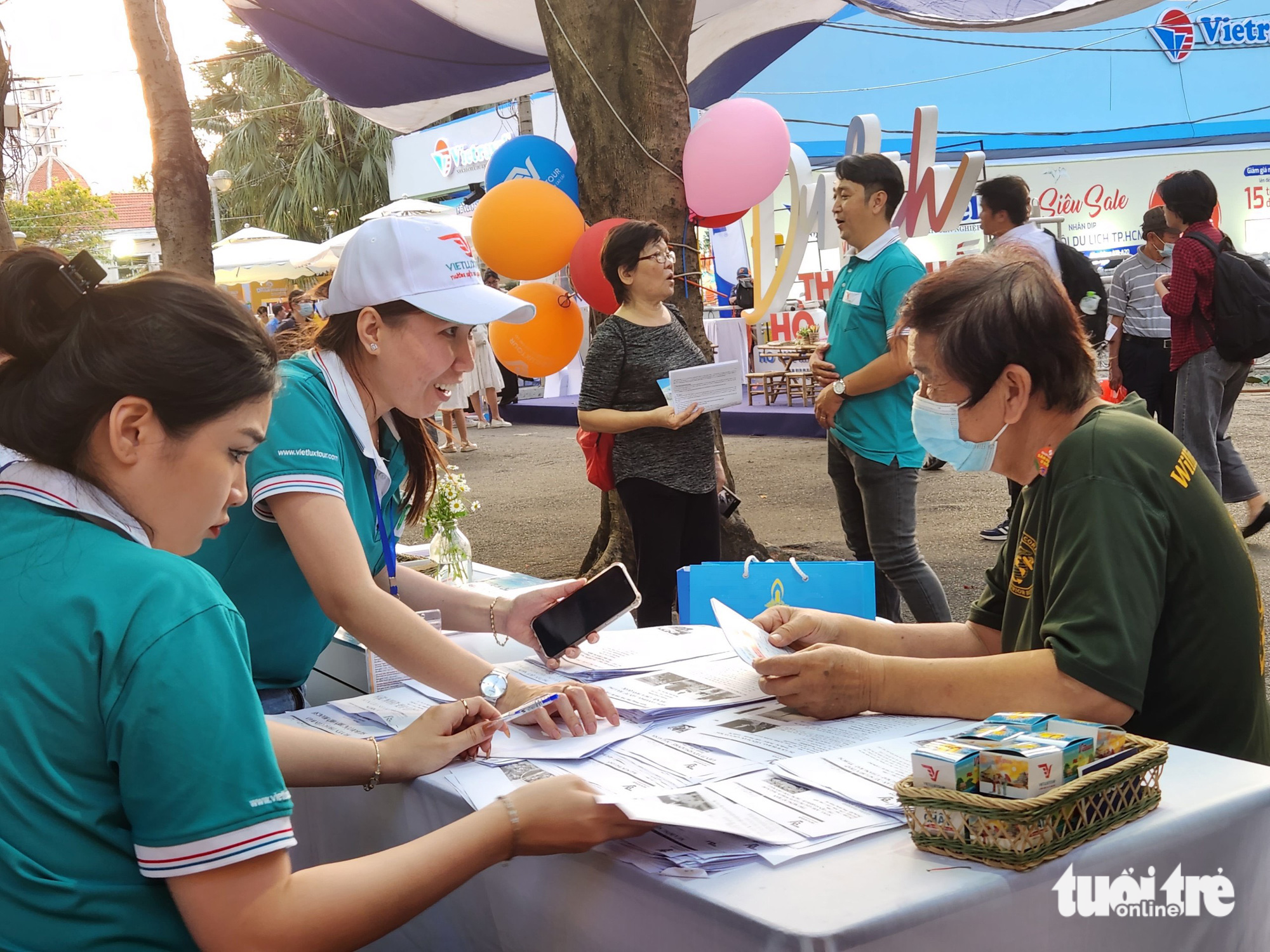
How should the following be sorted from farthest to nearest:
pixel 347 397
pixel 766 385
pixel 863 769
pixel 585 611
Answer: pixel 766 385
pixel 585 611
pixel 347 397
pixel 863 769

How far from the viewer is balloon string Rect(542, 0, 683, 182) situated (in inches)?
197

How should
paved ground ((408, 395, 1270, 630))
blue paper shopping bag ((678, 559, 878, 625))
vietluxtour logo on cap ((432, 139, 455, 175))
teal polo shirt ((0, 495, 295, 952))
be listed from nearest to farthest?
teal polo shirt ((0, 495, 295, 952)) < blue paper shopping bag ((678, 559, 878, 625)) < paved ground ((408, 395, 1270, 630)) < vietluxtour logo on cap ((432, 139, 455, 175))

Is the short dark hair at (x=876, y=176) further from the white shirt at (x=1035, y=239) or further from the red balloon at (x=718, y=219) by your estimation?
the white shirt at (x=1035, y=239)

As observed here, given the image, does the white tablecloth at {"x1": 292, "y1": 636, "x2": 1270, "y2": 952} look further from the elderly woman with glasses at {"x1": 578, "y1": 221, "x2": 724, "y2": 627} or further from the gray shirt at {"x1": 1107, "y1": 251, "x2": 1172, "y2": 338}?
the gray shirt at {"x1": 1107, "y1": 251, "x2": 1172, "y2": 338}

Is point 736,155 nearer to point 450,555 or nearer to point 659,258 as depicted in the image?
point 659,258

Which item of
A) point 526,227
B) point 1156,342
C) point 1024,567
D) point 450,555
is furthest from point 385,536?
point 1156,342

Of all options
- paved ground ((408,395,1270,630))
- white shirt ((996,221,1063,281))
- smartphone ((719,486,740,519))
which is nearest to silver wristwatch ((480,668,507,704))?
smartphone ((719,486,740,519))

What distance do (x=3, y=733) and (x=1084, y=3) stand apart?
5.78 metres

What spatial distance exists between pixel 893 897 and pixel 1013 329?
0.89 m

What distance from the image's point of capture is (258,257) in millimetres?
15539

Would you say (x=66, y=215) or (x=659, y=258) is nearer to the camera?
(x=659, y=258)

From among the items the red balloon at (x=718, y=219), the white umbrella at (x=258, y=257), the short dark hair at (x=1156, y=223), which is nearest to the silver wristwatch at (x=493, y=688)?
the red balloon at (x=718, y=219)

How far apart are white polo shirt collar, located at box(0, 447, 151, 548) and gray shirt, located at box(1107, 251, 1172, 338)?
5.92 m

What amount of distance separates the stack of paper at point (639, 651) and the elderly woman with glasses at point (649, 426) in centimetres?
158
